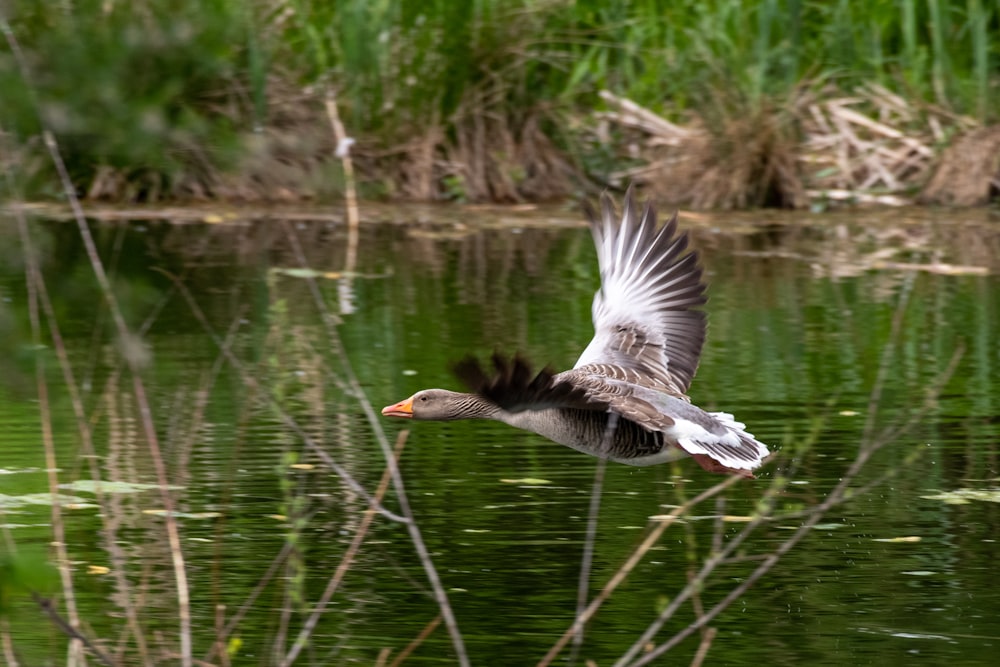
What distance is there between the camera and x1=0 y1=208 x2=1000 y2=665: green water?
206 inches

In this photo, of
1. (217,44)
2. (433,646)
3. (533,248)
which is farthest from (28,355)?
(533,248)

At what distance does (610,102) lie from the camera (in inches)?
690

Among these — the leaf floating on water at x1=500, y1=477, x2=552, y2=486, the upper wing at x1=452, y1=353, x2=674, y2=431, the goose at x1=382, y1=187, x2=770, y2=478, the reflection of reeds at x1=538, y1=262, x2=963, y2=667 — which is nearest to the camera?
the reflection of reeds at x1=538, y1=262, x2=963, y2=667

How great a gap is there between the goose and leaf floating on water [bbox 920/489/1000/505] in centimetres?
104

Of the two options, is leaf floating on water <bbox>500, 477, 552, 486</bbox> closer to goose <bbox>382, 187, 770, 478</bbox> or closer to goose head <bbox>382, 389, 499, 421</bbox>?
goose <bbox>382, 187, 770, 478</bbox>

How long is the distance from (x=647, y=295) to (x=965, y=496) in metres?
1.42

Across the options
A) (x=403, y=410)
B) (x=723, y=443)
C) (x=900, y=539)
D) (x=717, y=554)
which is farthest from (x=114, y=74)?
(x=900, y=539)

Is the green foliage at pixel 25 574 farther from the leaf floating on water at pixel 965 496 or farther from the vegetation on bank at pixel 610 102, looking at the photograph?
the vegetation on bank at pixel 610 102

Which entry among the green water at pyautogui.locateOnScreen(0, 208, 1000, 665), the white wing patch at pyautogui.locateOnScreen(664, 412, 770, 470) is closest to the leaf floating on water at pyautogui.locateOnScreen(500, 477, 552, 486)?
the green water at pyautogui.locateOnScreen(0, 208, 1000, 665)

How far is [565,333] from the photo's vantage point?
11016 mm

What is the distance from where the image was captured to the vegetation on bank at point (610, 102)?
16.5 m

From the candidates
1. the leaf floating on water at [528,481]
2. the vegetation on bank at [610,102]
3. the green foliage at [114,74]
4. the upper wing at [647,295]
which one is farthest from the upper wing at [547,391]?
the vegetation on bank at [610,102]

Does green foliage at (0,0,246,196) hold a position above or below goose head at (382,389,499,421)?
above

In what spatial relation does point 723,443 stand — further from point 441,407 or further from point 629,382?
point 441,407
